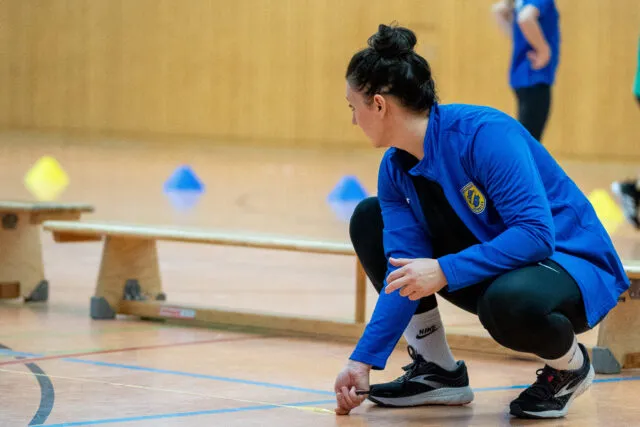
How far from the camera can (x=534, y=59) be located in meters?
5.70

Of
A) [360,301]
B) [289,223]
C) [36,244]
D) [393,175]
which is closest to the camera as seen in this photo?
[393,175]

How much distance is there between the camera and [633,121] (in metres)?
10.9

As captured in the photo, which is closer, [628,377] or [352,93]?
[352,93]

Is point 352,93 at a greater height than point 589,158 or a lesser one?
greater

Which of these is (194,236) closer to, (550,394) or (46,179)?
(550,394)

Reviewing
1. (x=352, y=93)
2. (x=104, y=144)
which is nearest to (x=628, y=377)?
(x=352, y=93)

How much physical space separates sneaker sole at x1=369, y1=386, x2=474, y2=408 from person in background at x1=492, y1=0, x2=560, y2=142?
3.34 metres

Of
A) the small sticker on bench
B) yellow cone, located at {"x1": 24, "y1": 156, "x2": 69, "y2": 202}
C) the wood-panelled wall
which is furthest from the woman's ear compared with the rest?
the wood-panelled wall

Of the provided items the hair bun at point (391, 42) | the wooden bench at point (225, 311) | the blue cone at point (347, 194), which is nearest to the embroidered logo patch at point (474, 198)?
the hair bun at point (391, 42)

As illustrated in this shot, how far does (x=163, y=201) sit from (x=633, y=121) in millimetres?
5530

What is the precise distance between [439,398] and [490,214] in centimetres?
46

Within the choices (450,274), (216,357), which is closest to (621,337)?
(450,274)

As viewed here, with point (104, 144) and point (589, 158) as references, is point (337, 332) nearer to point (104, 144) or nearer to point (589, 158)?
point (589, 158)

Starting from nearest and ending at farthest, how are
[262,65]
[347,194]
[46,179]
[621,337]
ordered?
[621,337] < [347,194] < [46,179] < [262,65]
